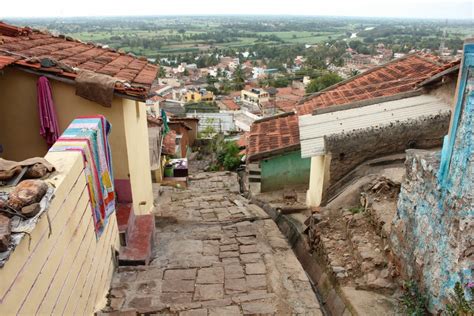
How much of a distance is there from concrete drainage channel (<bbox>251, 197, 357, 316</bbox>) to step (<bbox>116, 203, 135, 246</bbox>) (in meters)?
2.98

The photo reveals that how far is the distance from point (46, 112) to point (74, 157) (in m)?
2.72

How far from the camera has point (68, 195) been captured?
3881mm

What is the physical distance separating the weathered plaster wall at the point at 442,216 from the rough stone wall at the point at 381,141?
7.47 feet

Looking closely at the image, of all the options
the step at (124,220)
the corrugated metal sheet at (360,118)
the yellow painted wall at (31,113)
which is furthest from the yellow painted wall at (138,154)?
the corrugated metal sheet at (360,118)

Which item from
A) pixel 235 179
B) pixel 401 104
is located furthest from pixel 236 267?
pixel 235 179

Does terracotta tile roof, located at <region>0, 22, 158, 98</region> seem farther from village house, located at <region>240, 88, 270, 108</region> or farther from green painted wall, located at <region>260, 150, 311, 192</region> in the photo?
village house, located at <region>240, 88, 270, 108</region>

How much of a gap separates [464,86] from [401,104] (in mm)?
4593

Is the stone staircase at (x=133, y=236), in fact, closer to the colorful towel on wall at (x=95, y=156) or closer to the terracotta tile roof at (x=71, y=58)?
the colorful towel on wall at (x=95, y=156)

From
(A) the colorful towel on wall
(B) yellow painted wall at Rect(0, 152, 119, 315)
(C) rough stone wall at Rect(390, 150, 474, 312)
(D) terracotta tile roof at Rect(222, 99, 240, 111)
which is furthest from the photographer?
(D) terracotta tile roof at Rect(222, 99, 240, 111)

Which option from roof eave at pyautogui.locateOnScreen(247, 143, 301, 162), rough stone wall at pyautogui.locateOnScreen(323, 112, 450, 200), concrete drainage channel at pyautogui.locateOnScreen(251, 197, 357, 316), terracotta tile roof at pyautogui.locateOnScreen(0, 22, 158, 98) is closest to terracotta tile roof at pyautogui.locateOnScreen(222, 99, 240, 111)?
roof eave at pyautogui.locateOnScreen(247, 143, 301, 162)

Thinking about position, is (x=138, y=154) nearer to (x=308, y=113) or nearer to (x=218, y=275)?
(x=218, y=275)

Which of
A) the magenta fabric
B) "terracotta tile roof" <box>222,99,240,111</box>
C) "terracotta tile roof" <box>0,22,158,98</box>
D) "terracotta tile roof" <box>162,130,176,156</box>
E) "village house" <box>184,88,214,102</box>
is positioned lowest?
"village house" <box>184,88,214,102</box>

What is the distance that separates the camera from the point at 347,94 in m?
12.3

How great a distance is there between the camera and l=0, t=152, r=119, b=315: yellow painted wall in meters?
2.79
